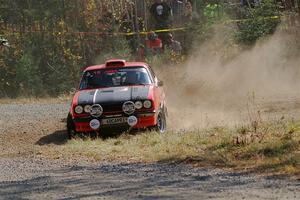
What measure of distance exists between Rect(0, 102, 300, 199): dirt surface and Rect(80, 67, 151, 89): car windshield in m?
3.11

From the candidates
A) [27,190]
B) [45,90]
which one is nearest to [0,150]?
[27,190]

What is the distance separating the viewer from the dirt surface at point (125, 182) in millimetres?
7852

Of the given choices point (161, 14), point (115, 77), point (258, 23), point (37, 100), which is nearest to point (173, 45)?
point (161, 14)

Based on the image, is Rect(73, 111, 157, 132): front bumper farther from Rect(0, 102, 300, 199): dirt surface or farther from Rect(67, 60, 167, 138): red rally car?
Rect(0, 102, 300, 199): dirt surface

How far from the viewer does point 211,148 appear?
11.2 m

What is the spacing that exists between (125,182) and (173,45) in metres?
18.4

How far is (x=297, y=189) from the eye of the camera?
25.8ft

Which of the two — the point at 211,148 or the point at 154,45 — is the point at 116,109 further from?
the point at 154,45

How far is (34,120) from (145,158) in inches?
311

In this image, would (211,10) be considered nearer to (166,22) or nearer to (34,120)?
(166,22)

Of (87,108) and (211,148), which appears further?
(87,108)

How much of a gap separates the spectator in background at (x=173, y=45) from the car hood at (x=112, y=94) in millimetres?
11868

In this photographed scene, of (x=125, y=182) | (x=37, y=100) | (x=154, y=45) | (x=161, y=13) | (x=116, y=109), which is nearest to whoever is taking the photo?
(x=125, y=182)

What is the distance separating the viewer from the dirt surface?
309 inches
